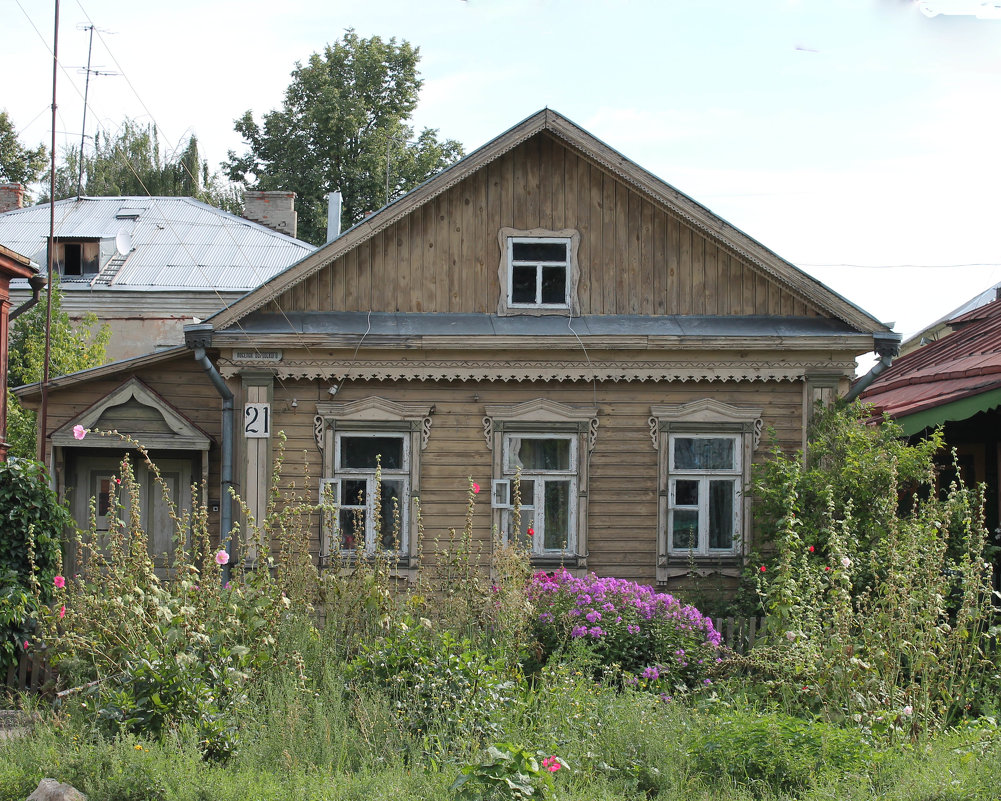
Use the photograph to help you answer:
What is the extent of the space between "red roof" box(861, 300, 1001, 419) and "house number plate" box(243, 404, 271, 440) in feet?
23.1

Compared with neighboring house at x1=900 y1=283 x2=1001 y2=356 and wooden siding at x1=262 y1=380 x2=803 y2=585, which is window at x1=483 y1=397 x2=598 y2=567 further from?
neighboring house at x1=900 y1=283 x2=1001 y2=356

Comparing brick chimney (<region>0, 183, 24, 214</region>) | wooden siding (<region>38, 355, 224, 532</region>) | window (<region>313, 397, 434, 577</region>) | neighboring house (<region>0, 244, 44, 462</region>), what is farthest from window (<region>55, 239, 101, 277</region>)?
window (<region>313, 397, 434, 577</region>)

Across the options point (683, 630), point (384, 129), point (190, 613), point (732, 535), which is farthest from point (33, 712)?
point (384, 129)

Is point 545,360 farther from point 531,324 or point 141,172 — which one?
point 141,172

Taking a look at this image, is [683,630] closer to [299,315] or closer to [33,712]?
[33,712]

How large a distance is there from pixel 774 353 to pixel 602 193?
2.72 metres

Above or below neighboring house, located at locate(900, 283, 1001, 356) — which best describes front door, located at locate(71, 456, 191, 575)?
below

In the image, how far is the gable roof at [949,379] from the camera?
10.6 m

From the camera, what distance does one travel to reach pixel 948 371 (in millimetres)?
12078

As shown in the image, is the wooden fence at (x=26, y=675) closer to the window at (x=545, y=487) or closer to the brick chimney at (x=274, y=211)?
the window at (x=545, y=487)

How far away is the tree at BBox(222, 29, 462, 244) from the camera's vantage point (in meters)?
32.9

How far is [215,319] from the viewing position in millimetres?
11266

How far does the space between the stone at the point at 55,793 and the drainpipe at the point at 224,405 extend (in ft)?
18.6

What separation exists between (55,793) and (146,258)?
1885 cm
